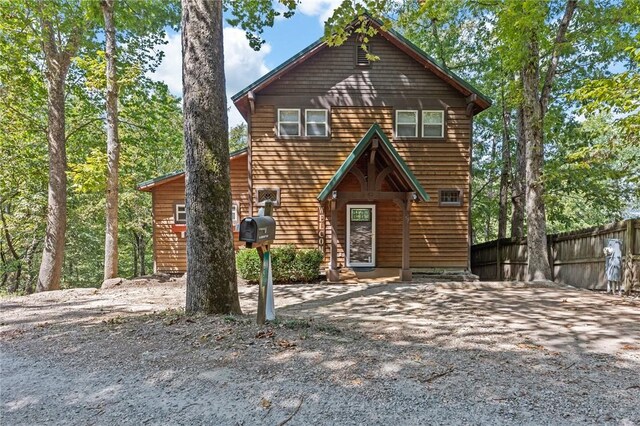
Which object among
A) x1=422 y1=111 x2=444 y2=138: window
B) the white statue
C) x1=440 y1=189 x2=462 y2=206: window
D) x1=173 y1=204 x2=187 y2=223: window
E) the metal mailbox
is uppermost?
x1=422 y1=111 x2=444 y2=138: window

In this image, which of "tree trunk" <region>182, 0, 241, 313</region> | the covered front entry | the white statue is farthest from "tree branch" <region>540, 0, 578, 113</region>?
"tree trunk" <region>182, 0, 241, 313</region>

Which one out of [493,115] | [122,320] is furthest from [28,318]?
[493,115]

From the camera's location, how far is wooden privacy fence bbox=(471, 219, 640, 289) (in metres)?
7.72

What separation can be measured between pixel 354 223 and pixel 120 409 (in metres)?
9.85

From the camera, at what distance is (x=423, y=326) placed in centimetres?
487

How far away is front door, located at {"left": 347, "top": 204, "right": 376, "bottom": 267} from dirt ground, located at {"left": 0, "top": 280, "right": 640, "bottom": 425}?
20.6ft

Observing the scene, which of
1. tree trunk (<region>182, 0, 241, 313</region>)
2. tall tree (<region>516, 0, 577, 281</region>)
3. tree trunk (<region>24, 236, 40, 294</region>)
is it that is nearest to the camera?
tree trunk (<region>182, 0, 241, 313</region>)

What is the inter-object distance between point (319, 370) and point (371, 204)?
30.4 feet

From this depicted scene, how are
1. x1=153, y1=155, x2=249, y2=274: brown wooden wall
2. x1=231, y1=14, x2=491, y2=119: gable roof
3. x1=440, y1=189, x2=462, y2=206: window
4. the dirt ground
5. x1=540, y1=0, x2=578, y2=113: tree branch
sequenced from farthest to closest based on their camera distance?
x1=153, y1=155, x2=249, y2=274: brown wooden wall, x1=440, y1=189, x2=462, y2=206: window, x1=231, y1=14, x2=491, y2=119: gable roof, x1=540, y1=0, x2=578, y2=113: tree branch, the dirt ground

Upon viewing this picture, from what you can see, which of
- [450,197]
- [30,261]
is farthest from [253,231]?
[30,261]

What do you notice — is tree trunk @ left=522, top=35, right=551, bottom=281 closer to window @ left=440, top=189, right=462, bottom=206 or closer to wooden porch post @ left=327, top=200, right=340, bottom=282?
window @ left=440, top=189, right=462, bottom=206

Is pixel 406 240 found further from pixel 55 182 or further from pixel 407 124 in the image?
pixel 55 182

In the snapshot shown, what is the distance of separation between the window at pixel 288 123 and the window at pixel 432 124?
4.24 m

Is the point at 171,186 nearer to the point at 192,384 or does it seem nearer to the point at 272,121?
the point at 272,121
